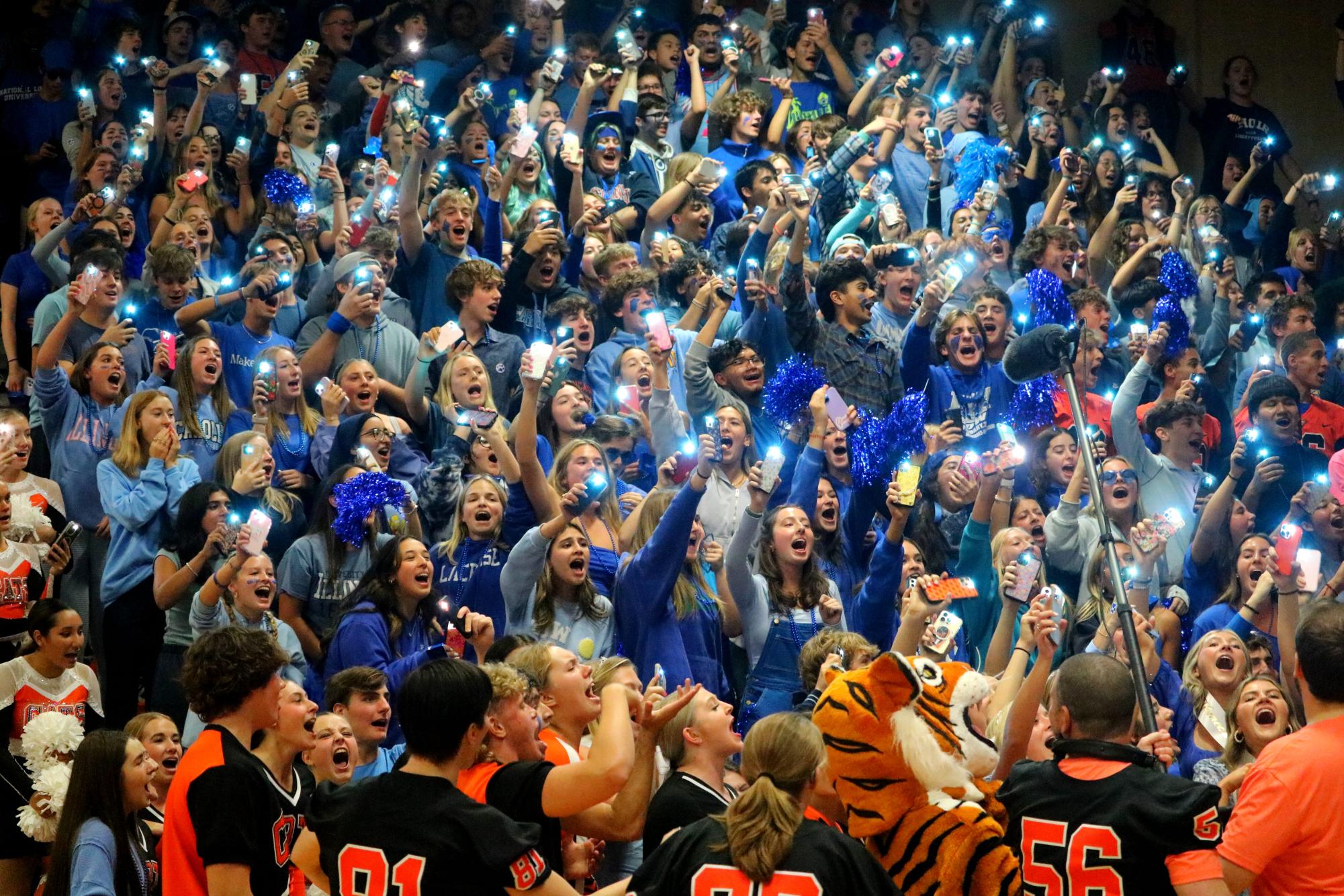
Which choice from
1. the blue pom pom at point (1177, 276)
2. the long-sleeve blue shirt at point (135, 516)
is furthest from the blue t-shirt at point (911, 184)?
the long-sleeve blue shirt at point (135, 516)

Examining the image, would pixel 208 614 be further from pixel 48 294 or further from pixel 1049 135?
pixel 1049 135

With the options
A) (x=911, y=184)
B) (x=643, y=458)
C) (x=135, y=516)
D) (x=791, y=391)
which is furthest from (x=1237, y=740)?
(x=911, y=184)

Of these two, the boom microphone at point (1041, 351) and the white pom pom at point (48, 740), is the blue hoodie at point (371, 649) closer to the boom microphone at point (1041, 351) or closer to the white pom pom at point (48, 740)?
the white pom pom at point (48, 740)

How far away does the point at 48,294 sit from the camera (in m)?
8.02

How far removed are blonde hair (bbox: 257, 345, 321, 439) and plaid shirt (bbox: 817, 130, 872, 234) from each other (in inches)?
138

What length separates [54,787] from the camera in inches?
192

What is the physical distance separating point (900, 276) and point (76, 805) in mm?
5241

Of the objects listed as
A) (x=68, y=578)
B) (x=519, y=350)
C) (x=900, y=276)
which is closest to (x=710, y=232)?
(x=900, y=276)

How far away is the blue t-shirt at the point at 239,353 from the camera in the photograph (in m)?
7.49

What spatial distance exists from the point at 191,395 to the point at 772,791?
4435mm

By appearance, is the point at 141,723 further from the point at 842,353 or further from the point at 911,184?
the point at 911,184

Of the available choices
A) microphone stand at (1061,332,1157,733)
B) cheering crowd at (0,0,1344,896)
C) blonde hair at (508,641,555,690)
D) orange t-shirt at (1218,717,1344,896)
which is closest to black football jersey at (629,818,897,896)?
cheering crowd at (0,0,1344,896)

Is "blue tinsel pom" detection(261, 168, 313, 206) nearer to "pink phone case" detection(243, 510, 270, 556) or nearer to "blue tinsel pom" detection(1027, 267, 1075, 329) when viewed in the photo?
"pink phone case" detection(243, 510, 270, 556)

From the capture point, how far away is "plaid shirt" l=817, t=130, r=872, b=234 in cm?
931
